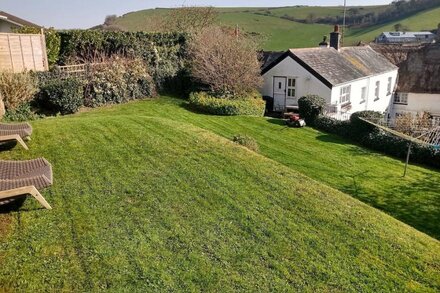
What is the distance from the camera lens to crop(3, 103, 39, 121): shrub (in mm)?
14962

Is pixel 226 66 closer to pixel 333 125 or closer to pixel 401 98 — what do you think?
pixel 333 125

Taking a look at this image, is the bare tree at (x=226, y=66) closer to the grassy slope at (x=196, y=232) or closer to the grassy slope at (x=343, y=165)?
the grassy slope at (x=343, y=165)

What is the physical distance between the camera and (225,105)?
19.5 m

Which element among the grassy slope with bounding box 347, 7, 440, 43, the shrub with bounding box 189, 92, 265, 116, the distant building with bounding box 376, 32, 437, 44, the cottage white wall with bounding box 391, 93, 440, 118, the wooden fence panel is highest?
the grassy slope with bounding box 347, 7, 440, 43

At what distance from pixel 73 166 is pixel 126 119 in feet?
15.8

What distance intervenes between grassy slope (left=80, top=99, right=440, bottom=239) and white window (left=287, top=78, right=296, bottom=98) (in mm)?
4244

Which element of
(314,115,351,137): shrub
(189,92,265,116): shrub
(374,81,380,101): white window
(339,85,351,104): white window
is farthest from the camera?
(374,81,380,101): white window

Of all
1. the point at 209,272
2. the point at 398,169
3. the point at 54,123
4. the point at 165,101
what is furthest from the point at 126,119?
the point at 398,169

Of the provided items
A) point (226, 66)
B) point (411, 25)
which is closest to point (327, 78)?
point (226, 66)

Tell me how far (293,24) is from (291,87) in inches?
2199

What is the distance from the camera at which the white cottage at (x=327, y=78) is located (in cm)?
2216

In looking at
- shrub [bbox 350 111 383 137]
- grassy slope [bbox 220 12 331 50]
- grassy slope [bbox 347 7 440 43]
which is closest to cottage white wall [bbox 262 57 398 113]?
shrub [bbox 350 111 383 137]

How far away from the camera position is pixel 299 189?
9.07 meters

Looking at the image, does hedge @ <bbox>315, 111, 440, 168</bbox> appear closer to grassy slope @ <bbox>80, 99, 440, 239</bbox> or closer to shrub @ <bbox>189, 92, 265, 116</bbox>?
grassy slope @ <bbox>80, 99, 440, 239</bbox>
